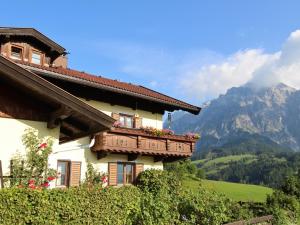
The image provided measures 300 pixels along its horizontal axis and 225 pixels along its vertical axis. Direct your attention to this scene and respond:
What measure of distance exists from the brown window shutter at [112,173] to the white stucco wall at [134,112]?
9.31 ft

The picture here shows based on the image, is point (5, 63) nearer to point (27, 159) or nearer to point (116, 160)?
point (27, 159)

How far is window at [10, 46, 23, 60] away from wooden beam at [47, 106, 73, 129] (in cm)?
1385

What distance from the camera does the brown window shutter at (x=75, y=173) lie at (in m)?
20.5

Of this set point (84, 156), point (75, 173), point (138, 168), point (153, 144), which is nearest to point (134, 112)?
point (153, 144)

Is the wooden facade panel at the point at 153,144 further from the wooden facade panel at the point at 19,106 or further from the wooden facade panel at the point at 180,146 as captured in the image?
the wooden facade panel at the point at 19,106

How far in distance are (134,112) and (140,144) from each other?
293 centimetres

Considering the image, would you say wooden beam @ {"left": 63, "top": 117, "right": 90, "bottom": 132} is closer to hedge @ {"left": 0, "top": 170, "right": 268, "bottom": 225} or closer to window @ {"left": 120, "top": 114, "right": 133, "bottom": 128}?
hedge @ {"left": 0, "top": 170, "right": 268, "bottom": 225}

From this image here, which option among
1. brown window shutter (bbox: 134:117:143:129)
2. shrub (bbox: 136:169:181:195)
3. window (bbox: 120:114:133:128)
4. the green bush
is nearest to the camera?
the green bush

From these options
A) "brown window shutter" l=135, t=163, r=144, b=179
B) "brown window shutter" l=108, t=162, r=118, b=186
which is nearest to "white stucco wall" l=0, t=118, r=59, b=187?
"brown window shutter" l=108, t=162, r=118, b=186

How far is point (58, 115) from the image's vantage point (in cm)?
957

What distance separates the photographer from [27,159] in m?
9.49

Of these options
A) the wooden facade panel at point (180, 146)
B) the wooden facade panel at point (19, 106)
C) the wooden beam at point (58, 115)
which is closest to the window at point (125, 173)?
Answer: the wooden facade panel at point (180, 146)

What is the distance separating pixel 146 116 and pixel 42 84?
1676 cm

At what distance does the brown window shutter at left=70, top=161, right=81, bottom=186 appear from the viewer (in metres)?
20.5
